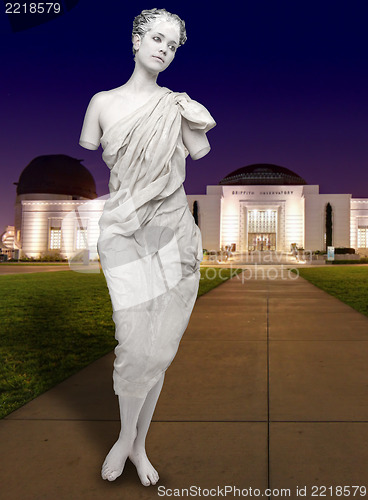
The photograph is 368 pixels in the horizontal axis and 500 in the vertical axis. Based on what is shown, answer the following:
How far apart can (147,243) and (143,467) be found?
1.20 metres

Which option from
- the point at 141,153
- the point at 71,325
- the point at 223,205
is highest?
the point at 223,205

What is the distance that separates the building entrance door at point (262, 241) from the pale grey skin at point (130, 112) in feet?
139

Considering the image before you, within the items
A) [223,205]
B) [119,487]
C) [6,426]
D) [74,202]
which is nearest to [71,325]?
[6,426]

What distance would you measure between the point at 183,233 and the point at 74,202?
46216 millimetres

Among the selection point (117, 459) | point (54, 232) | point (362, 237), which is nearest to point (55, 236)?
point (54, 232)

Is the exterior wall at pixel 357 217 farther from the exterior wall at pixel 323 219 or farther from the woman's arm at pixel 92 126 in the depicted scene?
the woman's arm at pixel 92 126

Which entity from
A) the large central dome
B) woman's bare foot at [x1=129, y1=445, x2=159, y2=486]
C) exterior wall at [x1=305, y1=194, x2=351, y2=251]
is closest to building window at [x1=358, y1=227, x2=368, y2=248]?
exterior wall at [x1=305, y1=194, x2=351, y2=251]

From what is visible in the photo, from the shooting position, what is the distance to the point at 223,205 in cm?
4416

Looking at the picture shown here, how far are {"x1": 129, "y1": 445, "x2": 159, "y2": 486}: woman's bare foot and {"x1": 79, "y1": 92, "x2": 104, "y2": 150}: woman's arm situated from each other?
177 cm

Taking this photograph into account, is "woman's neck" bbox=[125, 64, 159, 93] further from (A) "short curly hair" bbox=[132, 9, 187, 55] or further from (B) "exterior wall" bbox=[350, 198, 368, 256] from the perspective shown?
(B) "exterior wall" bbox=[350, 198, 368, 256]

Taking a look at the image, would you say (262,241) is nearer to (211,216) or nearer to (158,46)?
(211,216)

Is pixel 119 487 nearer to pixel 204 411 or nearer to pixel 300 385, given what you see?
pixel 204 411

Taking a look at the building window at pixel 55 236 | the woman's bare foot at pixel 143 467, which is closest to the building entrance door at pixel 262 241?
the building window at pixel 55 236

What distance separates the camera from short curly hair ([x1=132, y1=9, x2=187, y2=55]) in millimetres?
2438
